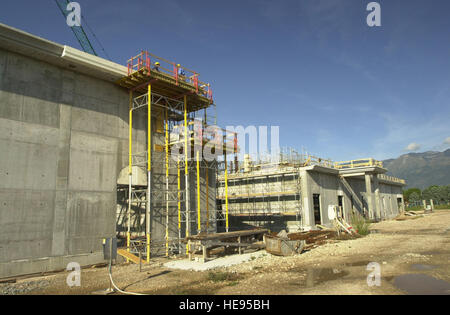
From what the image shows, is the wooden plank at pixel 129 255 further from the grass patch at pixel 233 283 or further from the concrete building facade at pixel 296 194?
the concrete building facade at pixel 296 194

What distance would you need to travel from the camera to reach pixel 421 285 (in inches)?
350

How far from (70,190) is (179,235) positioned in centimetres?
638

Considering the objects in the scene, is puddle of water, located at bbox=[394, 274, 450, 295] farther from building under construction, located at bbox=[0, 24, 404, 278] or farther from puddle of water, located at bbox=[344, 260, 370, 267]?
building under construction, located at bbox=[0, 24, 404, 278]

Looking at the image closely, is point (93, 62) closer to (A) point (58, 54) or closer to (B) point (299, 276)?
(A) point (58, 54)

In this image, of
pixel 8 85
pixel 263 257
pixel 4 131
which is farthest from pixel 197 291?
pixel 8 85

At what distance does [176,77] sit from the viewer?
17859 mm

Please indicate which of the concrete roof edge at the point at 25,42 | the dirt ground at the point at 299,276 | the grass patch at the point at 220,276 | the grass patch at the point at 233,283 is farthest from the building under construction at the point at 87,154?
the grass patch at the point at 233,283

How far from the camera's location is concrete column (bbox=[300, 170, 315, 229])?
88.0 ft

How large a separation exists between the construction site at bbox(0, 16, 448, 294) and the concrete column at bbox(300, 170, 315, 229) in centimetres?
435

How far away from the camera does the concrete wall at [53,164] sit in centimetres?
1292

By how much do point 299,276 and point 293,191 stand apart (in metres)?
17.5

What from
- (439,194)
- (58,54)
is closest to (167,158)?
(58,54)

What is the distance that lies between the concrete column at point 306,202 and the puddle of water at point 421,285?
661 inches
